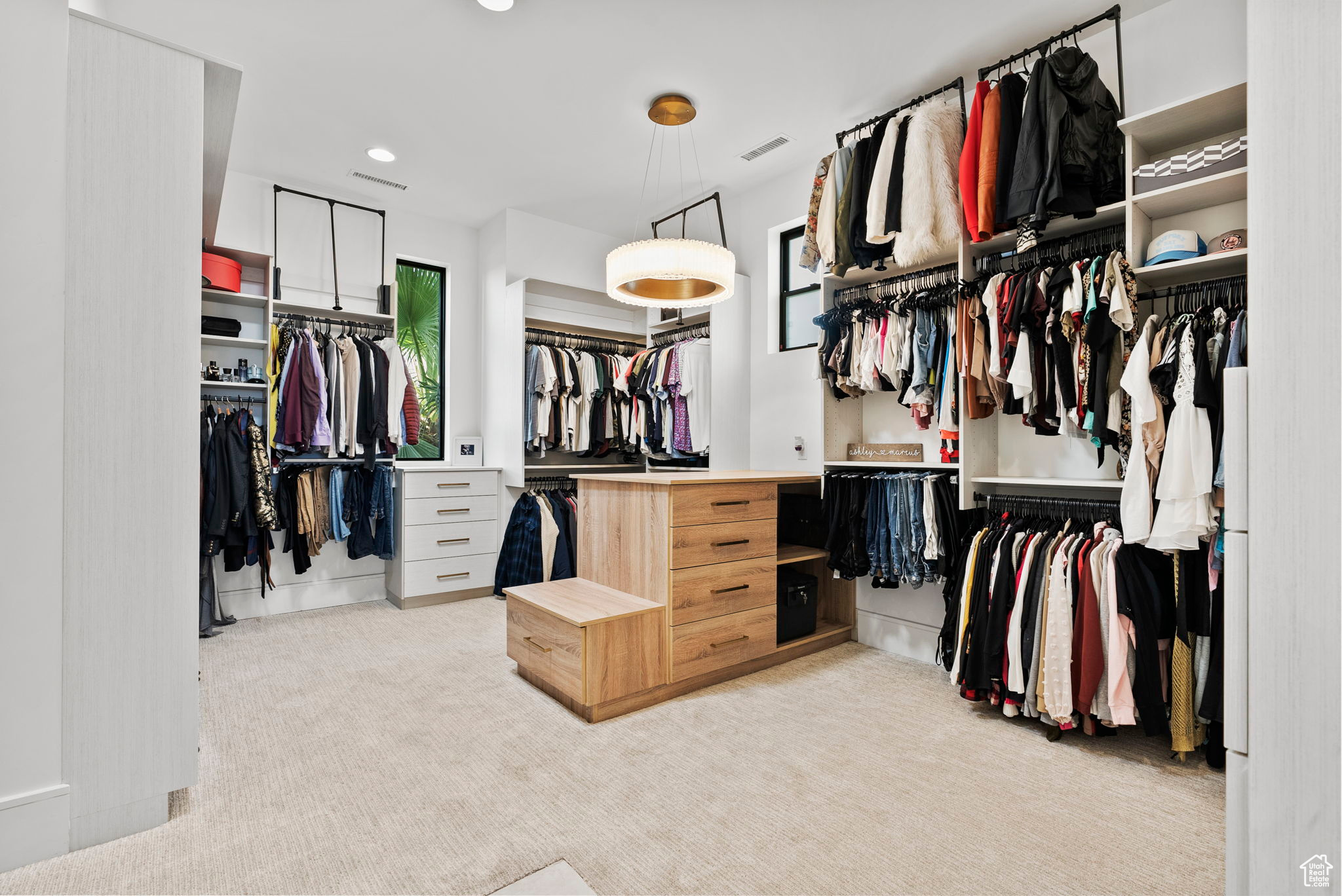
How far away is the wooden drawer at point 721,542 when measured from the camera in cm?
274

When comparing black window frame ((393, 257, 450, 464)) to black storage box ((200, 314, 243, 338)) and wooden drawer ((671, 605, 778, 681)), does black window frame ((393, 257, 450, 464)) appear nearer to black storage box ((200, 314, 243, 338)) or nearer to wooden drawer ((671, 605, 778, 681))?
black storage box ((200, 314, 243, 338))

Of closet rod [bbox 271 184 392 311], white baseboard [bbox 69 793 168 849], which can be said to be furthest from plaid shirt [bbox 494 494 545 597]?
white baseboard [bbox 69 793 168 849]

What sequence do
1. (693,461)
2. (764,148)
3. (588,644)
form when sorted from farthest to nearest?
(693,461) → (764,148) → (588,644)

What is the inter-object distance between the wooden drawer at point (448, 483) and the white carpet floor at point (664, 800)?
1.52 m

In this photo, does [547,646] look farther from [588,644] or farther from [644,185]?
[644,185]

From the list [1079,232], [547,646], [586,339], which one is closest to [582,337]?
[586,339]

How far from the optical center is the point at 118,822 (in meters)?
1.68

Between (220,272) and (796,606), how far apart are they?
3.65 metres

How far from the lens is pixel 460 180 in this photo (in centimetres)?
422

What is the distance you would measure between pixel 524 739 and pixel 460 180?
3458 millimetres

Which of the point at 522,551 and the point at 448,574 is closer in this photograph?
the point at 448,574

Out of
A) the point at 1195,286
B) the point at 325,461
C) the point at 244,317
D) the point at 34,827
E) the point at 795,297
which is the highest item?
the point at 795,297

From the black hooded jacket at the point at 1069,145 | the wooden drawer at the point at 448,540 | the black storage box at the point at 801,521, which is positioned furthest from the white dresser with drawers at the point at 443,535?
the black hooded jacket at the point at 1069,145

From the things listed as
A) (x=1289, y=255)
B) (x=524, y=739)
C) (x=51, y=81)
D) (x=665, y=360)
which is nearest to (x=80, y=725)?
(x=524, y=739)
